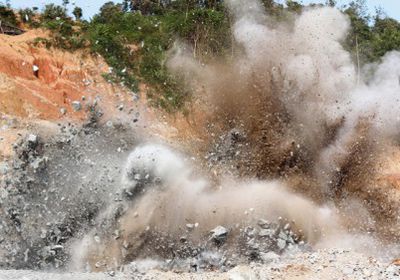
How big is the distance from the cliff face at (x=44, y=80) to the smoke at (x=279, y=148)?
2.62 meters

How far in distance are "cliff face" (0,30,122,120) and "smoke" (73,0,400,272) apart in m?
2.62

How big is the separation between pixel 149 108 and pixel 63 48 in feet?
10.4

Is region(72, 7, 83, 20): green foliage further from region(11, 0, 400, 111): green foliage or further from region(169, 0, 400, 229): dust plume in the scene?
region(169, 0, 400, 229): dust plume

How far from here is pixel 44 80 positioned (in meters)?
16.8

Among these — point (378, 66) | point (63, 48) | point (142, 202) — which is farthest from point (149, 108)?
point (378, 66)

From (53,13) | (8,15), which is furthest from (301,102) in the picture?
(8,15)

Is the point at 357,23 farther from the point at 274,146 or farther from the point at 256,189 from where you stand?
the point at 256,189

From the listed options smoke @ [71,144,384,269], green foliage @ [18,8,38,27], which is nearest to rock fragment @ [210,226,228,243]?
smoke @ [71,144,384,269]

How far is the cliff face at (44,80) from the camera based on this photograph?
15727 millimetres

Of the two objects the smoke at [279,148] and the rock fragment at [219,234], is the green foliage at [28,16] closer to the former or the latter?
the smoke at [279,148]

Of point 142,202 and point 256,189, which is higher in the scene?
point 256,189

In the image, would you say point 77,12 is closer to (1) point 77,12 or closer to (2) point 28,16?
(1) point 77,12

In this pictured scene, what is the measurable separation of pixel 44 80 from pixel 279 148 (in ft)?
22.4

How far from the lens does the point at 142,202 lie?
45.5 ft
